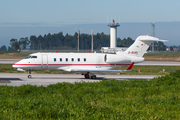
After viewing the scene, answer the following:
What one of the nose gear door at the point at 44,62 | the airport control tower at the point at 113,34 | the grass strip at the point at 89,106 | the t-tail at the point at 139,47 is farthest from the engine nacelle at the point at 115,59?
the airport control tower at the point at 113,34

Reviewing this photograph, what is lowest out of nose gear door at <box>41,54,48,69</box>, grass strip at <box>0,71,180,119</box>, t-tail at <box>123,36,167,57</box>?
grass strip at <box>0,71,180,119</box>

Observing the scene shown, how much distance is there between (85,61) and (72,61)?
145cm

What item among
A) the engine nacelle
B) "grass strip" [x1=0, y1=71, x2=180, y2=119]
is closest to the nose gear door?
the engine nacelle

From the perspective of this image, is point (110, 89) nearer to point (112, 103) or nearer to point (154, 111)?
point (112, 103)

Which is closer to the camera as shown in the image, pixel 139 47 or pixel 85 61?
pixel 85 61

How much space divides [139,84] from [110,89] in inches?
117

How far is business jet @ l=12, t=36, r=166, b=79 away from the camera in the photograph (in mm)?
26469

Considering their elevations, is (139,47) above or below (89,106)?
above

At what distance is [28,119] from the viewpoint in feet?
28.1

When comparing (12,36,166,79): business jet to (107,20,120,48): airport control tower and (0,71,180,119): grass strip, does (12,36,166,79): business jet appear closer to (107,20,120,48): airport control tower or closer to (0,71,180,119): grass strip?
(0,71,180,119): grass strip

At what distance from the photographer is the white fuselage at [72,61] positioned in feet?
86.8

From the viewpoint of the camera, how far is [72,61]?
2702cm

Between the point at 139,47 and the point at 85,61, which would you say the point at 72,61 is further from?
the point at 139,47

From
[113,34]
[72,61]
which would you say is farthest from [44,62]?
[113,34]
